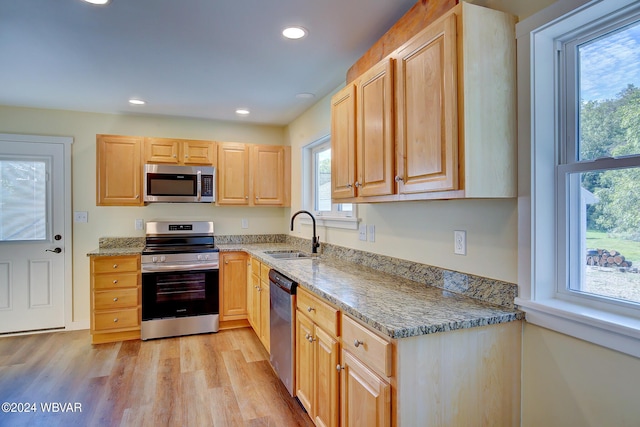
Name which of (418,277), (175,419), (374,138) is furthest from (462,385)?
(175,419)

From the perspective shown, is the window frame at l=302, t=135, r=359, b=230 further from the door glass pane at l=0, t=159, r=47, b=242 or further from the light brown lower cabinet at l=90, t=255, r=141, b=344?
the door glass pane at l=0, t=159, r=47, b=242

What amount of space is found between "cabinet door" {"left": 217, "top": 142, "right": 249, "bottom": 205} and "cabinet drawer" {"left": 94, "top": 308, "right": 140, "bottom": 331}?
141 centimetres

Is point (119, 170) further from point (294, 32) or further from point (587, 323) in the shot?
point (587, 323)

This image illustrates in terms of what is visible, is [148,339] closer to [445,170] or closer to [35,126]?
[35,126]

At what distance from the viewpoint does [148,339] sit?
11.5 feet

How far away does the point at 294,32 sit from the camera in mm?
2133

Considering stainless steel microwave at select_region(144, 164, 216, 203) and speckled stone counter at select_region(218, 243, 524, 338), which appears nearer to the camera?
speckled stone counter at select_region(218, 243, 524, 338)

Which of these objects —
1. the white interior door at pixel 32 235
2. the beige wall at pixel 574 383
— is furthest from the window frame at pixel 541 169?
the white interior door at pixel 32 235

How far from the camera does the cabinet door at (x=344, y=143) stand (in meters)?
2.15

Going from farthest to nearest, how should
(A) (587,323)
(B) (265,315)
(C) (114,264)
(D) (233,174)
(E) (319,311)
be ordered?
(D) (233,174), (C) (114,264), (B) (265,315), (E) (319,311), (A) (587,323)

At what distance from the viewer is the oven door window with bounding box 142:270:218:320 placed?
3.47 meters

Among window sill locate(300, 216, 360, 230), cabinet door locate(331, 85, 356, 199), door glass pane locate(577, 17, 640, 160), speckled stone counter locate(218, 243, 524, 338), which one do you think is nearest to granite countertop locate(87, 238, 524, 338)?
speckled stone counter locate(218, 243, 524, 338)

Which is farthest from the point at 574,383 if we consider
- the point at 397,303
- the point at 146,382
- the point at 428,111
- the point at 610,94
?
the point at 146,382

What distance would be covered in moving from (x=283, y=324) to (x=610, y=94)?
2080 mm
